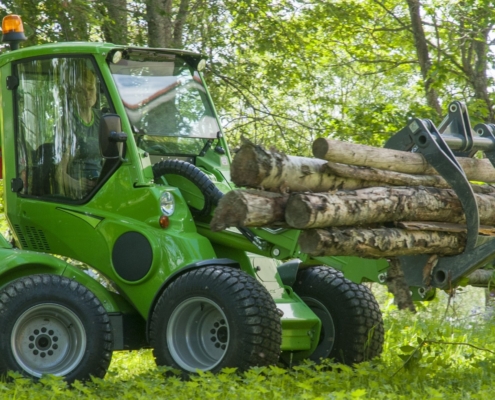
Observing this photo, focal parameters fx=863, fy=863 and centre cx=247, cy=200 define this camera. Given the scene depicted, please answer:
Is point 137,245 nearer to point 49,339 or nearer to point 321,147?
point 49,339

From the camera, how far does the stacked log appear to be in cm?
543

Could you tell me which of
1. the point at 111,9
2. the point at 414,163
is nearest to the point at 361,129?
the point at 111,9

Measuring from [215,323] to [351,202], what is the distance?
58.3 inches

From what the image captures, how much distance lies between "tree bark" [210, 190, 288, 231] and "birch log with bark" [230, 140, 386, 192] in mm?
72

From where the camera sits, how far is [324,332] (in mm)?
7184

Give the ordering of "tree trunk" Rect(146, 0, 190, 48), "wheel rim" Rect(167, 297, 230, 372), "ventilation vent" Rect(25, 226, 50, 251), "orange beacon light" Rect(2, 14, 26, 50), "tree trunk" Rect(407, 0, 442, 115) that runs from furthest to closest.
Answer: "tree trunk" Rect(407, 0, 442, 115)
"tree trunk" Rect(146, 0, 190, 48)
"orange beacon light" Rect(2, 14, 26, 50)
"ventilation vent" Rect(25, 226, 50, 251)
"wheel rim" Rect(167, 297, 230, 372)

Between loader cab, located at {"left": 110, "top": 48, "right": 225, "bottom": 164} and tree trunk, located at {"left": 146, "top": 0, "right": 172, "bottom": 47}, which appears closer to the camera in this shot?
loader cab, located at {"left": 110, "top": 48, "right": 225, "bottom": 164}

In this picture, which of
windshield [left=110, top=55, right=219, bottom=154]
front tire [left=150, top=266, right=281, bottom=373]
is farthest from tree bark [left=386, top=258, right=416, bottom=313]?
windshield [left=110, top=55, right=219, bottom=154]

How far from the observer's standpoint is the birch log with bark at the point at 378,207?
213 inches

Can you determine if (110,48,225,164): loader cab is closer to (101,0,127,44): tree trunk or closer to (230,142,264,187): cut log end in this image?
(230,142,264,187): cut log end

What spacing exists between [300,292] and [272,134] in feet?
24.5

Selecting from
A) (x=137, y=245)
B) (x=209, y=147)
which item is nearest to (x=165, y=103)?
(x=209, y=147)

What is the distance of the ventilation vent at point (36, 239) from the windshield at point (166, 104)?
3.81 feet

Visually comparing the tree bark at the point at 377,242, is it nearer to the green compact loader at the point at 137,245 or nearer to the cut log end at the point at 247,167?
the green compact loader at the point at 137,245
